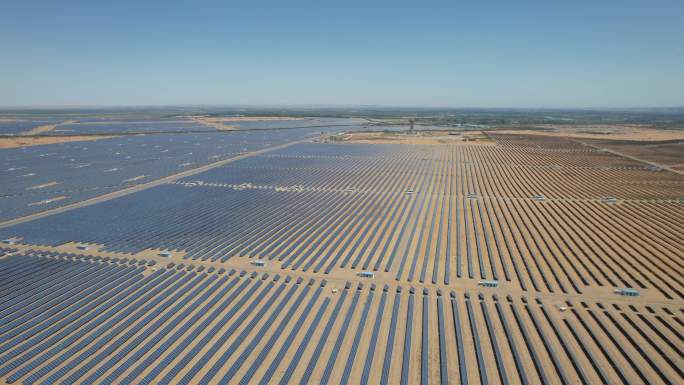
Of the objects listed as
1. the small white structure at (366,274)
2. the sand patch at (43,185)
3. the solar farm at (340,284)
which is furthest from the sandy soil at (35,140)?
the small white structure at (366,274)

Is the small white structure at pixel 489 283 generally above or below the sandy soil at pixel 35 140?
below

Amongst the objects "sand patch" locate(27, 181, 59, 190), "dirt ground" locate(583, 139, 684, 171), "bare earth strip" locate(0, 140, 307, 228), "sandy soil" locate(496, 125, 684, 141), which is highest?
"sandy soil" locate(496, 125, 684, 141)

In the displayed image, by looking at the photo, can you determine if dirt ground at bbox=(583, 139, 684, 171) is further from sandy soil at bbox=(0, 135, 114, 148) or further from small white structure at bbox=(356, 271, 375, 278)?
sandy soil at bbox=(0, 135, 114, 148)

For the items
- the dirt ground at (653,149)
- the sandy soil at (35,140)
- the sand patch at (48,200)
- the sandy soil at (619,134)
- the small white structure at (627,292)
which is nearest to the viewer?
the small white structure at (627,292)

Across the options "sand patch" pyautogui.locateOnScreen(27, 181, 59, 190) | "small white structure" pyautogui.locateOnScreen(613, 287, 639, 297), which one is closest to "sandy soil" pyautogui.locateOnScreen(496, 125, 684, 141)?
"small white structure" pyautogui.locateOnScreen(613, 287, 639, 297)

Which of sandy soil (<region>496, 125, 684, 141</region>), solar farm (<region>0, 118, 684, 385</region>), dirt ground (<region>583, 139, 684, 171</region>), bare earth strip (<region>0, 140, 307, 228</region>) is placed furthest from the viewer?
sandy soil (<region>496, 125, 684, 141</region>)

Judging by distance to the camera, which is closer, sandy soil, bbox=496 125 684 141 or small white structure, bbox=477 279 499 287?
small white structure, bbox=477 279 499 287

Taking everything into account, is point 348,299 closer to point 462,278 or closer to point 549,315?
point 462,278

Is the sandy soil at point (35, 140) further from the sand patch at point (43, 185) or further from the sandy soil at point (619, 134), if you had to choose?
the sandy soil at point (619, 134)

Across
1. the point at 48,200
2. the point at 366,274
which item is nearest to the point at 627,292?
the point at 366,274

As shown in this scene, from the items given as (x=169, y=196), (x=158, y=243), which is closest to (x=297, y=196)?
(x=169, y=196)

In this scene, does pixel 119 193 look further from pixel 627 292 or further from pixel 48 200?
pixel 627 292
